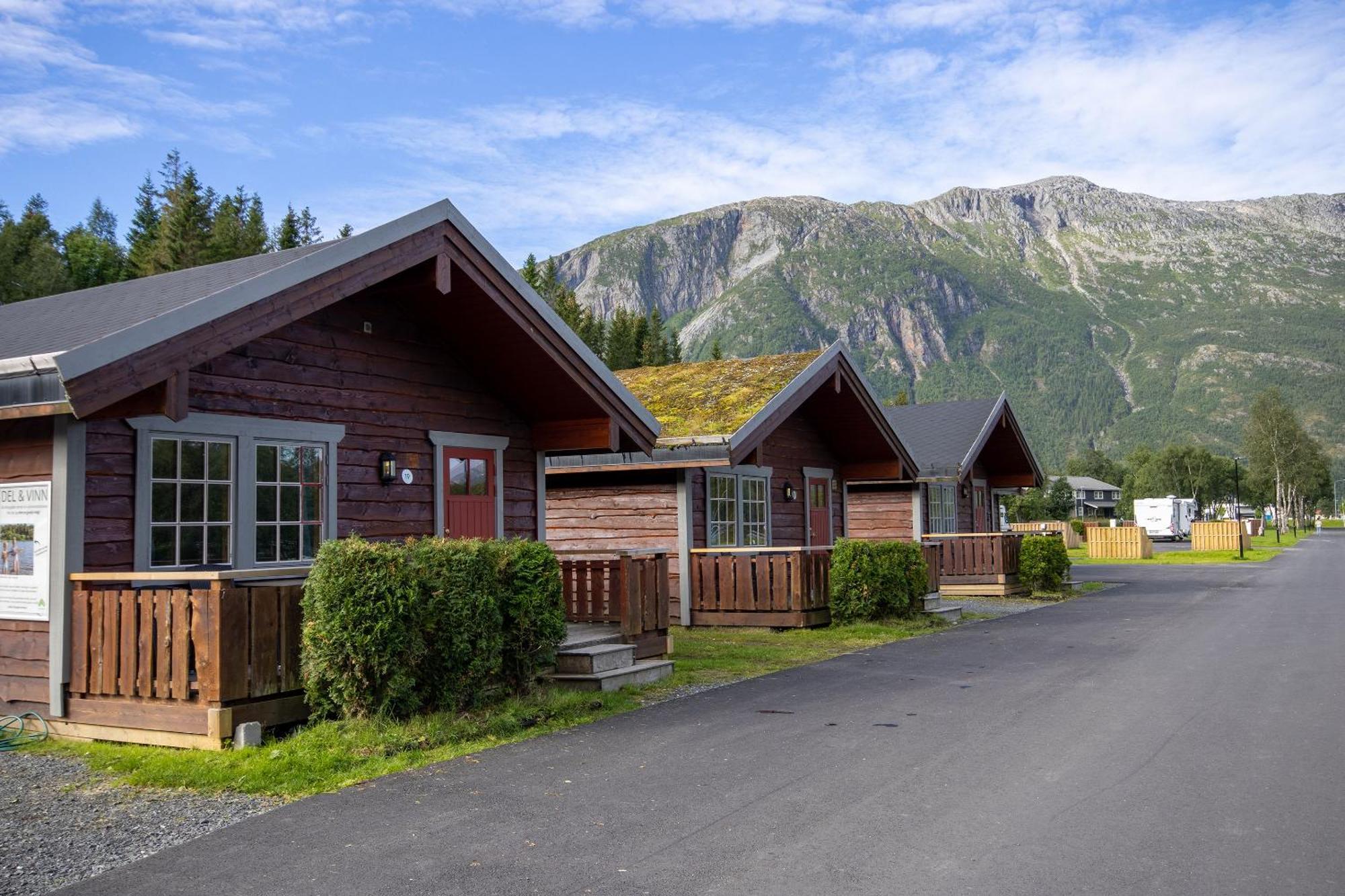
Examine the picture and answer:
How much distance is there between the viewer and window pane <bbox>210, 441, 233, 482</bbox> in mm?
10125

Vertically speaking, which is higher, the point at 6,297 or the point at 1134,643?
the point at 6,297

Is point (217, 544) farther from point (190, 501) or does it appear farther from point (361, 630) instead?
point (361, 630)

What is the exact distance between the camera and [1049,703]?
33.6ft

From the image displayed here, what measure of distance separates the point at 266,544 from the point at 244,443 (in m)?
1.00

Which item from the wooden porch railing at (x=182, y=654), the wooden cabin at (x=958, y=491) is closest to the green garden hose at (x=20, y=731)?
the wooden porch railing at (x=182, y=654)

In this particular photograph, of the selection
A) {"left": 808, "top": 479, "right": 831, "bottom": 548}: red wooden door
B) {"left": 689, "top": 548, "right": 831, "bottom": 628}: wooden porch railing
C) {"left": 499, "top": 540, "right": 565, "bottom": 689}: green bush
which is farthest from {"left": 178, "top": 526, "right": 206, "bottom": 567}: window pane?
{"left": 808, "top": 479, "right": 831, "bottom": 548}: red wooden door

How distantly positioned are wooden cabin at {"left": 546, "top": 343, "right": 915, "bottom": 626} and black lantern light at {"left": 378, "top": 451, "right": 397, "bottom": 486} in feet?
14.3

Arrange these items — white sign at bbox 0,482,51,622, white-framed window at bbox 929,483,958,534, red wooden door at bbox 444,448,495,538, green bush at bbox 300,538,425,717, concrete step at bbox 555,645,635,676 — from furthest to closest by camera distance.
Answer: white-framed window at bbox 929,483,958,534, red wooden door at bbox 444,448,495,538, concrete step at bbox 555,645,635,676, white sign at bbox 0,482,51,622, green bush at bbox 300,538,425,717

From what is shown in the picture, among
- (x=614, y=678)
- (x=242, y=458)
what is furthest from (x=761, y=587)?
(x=242, y=458)

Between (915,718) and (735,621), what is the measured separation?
800 centimetres

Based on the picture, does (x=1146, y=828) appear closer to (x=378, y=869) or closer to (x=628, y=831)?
(x=628, y=831)

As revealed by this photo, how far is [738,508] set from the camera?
63.2 feet

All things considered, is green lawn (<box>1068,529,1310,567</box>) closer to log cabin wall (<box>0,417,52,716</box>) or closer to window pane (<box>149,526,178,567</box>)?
window pane (<box>149,526,178,567</box>)

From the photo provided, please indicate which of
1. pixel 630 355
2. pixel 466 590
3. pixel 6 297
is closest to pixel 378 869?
pixel 466 590
